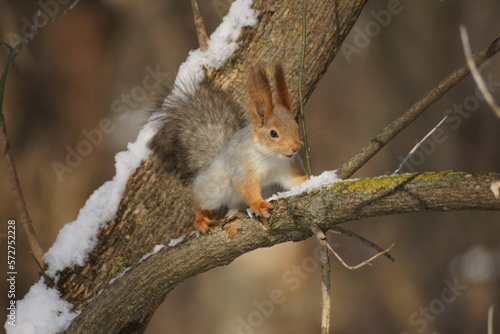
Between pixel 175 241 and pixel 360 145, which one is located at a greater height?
pixel 360 145

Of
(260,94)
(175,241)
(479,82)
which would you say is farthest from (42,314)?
(479,82)

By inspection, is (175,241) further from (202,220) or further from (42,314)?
(42,314)

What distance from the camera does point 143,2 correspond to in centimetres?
481

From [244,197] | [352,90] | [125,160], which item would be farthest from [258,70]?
[352,90]

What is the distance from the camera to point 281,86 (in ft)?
6.21

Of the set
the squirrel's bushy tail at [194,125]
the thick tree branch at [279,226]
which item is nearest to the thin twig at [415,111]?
the thick tree branch at [279,226]

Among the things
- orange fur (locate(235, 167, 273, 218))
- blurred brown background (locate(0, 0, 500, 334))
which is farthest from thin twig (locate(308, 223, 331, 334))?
blurred brown background (locate(0, 0, 500, 334))

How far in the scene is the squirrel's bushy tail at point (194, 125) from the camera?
2.24 m

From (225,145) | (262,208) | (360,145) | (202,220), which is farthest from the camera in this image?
(360,145)

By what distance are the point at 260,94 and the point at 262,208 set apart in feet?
1.26

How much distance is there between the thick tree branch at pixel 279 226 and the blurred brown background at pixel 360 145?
276 cm

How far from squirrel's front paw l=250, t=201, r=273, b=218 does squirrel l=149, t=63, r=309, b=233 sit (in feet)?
0.08

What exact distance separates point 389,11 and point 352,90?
75 cm

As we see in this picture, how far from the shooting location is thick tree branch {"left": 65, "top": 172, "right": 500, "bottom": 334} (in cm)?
127
